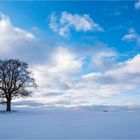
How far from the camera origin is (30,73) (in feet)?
165

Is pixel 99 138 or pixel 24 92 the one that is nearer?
pixel 99 138

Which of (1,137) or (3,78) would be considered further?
(3,78)

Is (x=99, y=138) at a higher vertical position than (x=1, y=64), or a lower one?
lower

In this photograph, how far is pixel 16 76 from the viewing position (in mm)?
49125

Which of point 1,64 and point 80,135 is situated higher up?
point 1,64

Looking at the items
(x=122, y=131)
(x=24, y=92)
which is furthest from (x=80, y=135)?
(x=24, y=92)

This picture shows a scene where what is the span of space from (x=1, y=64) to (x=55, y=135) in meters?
33.6

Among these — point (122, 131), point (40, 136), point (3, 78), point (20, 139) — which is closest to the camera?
point (20, 139)

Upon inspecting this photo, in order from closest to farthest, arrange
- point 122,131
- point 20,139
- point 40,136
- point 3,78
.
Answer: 1. point 20,139
2. point 40,136
3. point 122,131
4. point 3,78

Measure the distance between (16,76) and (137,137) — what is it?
3506 cm

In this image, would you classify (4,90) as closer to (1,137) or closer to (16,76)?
(16,76)

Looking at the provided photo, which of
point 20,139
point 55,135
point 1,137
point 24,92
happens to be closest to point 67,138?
point 55,135

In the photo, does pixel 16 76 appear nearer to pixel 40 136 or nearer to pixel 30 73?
pixel 30 73

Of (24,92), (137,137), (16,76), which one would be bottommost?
(137,137)
